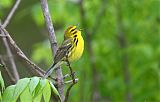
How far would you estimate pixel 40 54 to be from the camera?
6.74 meters

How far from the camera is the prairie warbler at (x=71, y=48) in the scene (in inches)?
150

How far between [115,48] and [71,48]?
233cm

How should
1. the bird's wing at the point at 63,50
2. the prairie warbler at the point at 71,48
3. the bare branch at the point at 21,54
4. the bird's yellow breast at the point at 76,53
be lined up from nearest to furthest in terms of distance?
the bare branch at the point at 21,54, the bird's wing at the point at 63,50, the prairie warbler at the point at 71,48, the bird's yellow breast at the point at 76,53

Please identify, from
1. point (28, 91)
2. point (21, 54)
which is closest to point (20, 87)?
point (28, 91)

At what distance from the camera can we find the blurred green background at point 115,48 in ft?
20.4

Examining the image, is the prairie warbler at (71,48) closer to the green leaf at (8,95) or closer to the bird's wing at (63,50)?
the bird's wing at (63,50)

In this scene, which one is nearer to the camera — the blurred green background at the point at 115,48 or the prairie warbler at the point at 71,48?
the prairie warbler at the point at 71,48

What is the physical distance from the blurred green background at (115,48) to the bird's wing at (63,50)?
170 centimetres

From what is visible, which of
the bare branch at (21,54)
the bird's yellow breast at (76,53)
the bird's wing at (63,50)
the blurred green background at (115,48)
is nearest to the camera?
the bare branch at (21,54)

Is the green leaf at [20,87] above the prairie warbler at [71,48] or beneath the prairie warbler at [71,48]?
beneath

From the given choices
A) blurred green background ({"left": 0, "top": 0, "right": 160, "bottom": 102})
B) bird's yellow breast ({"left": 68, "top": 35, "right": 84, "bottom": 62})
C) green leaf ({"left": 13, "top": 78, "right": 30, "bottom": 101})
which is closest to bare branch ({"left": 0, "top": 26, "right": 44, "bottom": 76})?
green leaf ({"left": 13, "top": 78, "right": 30, "bottom": 101})

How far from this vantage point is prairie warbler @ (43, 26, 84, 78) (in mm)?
3820

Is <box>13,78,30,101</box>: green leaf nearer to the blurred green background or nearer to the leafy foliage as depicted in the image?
the leafy foliage

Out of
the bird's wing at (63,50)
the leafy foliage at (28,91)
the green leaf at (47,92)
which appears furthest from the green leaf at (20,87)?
the bird's wing at (63,50)
